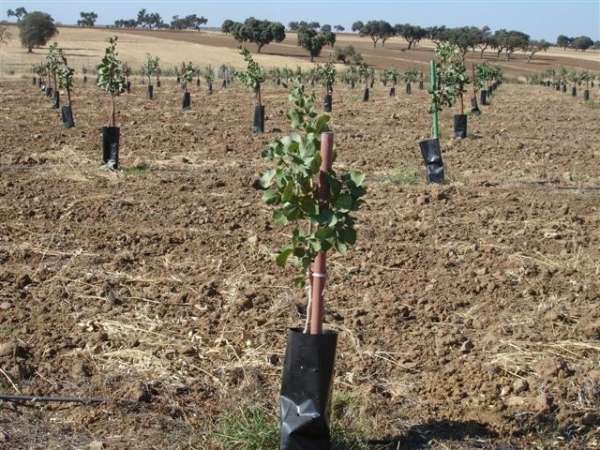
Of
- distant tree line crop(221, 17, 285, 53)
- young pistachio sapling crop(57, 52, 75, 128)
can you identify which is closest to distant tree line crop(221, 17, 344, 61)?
Result: distant tree line crop(221, 17, 285, 53)

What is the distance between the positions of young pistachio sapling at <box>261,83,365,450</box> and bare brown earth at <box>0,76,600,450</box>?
490mm

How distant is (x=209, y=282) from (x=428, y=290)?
62.9 inches

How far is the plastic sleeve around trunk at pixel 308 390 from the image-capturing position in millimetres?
3465

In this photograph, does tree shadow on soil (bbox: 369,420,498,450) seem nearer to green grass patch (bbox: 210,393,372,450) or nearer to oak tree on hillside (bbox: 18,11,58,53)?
green grass patch (bbox: 210,393,372,450)

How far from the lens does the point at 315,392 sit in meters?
3.48

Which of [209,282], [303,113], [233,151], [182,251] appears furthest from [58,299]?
[233,151]

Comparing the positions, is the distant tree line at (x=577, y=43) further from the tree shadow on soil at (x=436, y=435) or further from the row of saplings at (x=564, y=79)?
the tree shadow on soil at (x=436, y=435)

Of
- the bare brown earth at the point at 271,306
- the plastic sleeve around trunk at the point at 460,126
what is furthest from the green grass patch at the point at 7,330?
the plastic sleeve around trunk at the point at 460,126

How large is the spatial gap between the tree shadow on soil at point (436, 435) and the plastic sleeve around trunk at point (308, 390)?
41cm

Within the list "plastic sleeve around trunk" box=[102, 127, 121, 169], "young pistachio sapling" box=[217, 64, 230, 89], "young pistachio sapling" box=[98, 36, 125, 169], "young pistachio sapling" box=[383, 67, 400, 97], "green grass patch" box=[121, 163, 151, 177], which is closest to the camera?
"green grass patch" box=[121, 163, 151, 177]

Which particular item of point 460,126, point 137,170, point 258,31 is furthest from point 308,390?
point 258,31

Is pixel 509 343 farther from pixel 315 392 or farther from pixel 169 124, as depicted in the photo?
pixel 169 124

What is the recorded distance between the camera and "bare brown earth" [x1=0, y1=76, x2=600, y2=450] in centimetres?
402

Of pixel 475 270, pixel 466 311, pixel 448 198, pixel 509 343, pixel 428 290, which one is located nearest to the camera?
pixel 509 343
